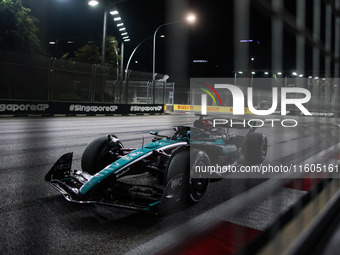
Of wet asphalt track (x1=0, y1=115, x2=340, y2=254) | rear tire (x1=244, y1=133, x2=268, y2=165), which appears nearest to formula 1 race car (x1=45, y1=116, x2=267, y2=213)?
wet asphalt track (x1=0, y1=115, x2=340, y2=254)

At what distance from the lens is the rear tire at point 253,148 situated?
5.16 metres

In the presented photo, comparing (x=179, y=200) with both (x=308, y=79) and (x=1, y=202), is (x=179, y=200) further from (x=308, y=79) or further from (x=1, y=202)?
(x=308, y=79)

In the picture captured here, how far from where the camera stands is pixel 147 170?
372 centimetres

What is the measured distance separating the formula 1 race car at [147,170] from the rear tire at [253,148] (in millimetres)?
314

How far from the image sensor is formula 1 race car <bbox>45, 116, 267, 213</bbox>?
302 centimetres

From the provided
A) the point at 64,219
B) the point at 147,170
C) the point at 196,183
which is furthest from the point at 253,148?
the point at 64,219

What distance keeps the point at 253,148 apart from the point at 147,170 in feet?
7.31

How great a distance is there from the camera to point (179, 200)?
320 centimetres

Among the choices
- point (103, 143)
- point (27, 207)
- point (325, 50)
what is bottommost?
point (27, 207)

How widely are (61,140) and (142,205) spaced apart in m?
5.22

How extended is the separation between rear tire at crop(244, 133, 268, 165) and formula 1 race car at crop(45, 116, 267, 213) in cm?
31

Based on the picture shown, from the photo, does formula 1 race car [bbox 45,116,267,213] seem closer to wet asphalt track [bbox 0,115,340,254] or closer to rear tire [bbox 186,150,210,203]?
rear tire [bbox 186,150,210,203]

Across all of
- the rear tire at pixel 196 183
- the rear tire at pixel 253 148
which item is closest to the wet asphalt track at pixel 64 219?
the rear tire at pixel 196 183

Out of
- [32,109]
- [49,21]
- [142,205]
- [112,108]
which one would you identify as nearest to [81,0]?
[49,21]
